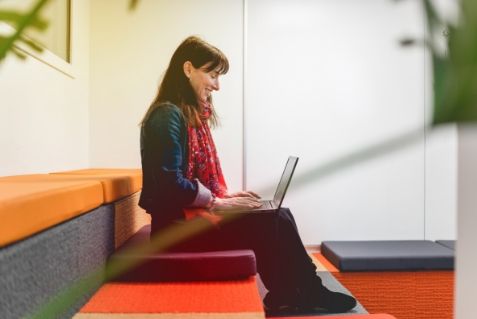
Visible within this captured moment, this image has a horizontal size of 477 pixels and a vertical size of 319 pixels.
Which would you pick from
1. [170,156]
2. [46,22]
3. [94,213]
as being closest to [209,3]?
[170,156]

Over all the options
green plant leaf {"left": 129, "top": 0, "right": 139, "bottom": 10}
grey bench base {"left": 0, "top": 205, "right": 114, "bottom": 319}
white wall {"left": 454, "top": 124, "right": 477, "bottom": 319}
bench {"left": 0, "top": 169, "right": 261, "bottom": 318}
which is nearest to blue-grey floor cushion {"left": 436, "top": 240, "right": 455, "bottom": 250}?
bench {"left": 0, "top": 169, "right": 261, "bottom": 318}

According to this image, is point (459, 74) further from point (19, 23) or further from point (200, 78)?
point (200, 78)

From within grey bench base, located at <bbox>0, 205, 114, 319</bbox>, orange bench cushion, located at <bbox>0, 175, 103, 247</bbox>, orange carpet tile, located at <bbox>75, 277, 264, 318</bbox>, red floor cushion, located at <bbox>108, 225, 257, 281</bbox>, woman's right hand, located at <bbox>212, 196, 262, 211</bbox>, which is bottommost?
orange carpet tile, located at <bbox>75, 277, 264, 318</bbox>

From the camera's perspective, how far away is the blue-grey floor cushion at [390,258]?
8.14ft

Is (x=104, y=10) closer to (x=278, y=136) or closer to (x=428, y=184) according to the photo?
(x=278, y=136)

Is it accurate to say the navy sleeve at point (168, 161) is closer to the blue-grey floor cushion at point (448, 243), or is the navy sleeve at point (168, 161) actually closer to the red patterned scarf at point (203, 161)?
the red patterned scarf at point (203, 161)

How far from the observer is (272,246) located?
193 centimetres

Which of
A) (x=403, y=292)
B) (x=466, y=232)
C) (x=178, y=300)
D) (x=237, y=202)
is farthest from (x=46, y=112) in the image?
(x=466, y=232)

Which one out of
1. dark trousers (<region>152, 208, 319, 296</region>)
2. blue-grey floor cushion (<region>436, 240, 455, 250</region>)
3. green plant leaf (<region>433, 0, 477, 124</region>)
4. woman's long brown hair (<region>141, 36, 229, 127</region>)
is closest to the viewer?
green plant leaf (<region>433, 0, 477, 124</region>)

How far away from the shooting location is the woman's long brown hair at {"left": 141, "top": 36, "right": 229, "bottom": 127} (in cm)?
197

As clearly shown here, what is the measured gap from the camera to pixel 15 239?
2.87 ft

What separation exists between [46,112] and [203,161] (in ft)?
2.59

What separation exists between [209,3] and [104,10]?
2.01ft

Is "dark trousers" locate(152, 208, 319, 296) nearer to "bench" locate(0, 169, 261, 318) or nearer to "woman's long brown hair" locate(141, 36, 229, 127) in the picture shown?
"bench" locate(0, 169, 261, 318)
